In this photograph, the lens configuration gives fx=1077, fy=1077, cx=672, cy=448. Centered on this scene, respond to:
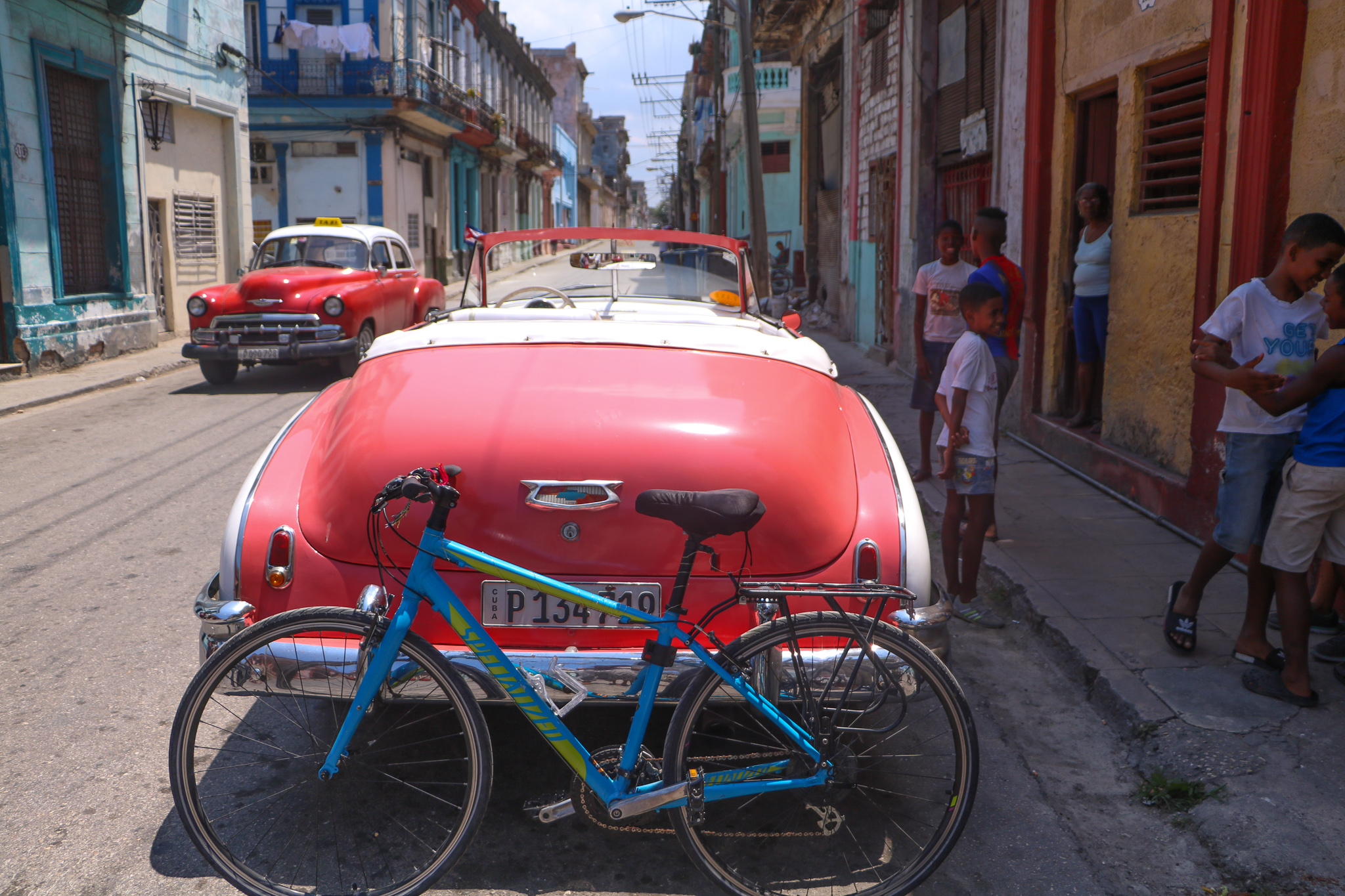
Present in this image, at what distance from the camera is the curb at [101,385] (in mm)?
10273

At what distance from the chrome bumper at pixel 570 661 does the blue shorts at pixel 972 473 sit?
1.63 metres

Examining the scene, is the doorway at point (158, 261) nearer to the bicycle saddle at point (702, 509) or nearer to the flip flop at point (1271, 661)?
the bicycle saddle at point (702, 509)

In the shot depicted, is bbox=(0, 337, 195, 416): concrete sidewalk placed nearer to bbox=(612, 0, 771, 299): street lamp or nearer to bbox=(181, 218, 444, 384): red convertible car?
bbox=(181, 218, 444, 384): red convertible car

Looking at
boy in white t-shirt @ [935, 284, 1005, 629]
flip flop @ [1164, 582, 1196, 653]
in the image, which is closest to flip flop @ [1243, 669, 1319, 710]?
flip flop @ [1164, 582, 1196, 653]

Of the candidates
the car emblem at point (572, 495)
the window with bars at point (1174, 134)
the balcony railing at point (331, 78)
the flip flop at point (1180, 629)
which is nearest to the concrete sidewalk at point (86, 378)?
the car emblem at point (572, 495)

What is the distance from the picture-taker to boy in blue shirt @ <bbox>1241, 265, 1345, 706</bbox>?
346 cm

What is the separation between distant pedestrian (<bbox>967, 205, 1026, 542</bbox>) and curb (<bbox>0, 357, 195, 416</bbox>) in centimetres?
889

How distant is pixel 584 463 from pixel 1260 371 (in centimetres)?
240

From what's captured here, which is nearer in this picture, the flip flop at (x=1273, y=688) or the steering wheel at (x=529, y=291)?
the flip flop at (x=1273, y=688)

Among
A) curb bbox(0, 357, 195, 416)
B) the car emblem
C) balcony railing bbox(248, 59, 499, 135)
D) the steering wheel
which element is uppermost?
balcony railing bbox(248, 59, 499, 135)

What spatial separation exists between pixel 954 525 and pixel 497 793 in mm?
2365

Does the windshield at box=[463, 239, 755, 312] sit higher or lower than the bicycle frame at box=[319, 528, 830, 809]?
higher

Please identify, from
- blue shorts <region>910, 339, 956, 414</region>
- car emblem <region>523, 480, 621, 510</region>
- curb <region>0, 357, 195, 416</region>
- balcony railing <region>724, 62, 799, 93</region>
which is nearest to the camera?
car emblem <region>523, 480, 621, 510</region>

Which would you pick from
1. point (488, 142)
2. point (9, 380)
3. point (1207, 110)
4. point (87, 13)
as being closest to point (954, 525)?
point (1207, 110)
